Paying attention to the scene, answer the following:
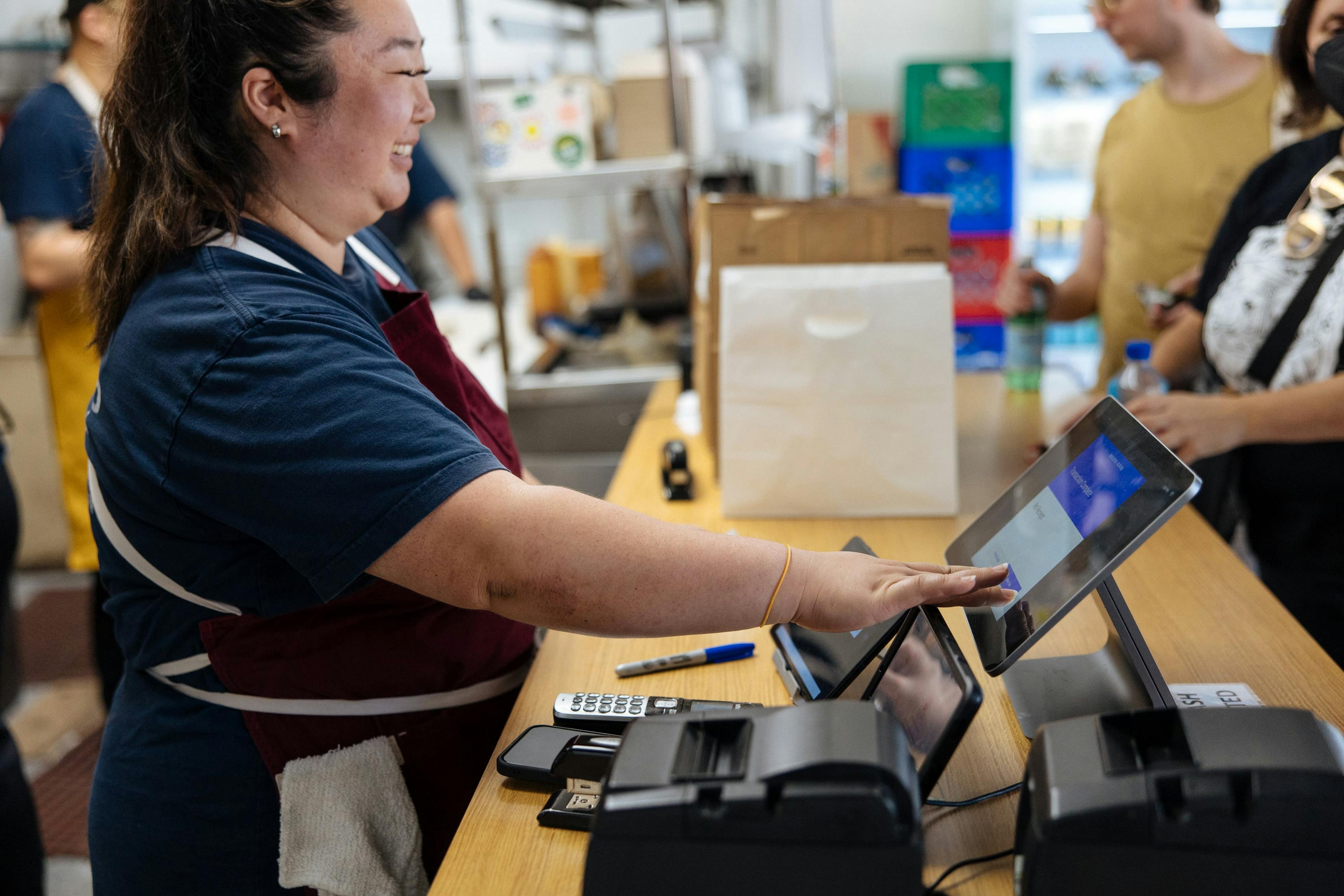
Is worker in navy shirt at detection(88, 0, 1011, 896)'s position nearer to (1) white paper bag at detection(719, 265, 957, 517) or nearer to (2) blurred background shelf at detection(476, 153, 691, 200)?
(1) white paper bag at detection(719, 265, 957, 517)

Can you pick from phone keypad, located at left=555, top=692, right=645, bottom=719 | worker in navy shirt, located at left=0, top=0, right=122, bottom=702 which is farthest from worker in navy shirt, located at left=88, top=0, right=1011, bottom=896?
worker in navy shirt, located at left=0, top=0, right=122, bottom=702

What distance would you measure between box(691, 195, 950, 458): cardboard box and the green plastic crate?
2.30 m

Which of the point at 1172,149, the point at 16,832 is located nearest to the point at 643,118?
the point at 1172,149

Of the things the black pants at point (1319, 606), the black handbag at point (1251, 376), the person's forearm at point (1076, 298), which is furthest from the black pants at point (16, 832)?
the person's forearm at point (1076, 298)

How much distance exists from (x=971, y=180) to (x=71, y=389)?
2.97 m

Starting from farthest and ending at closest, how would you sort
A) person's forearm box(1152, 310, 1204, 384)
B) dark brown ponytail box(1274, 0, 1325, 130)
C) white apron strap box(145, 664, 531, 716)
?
person's forearm box(1152, 310, 1204, 384), dark brown ponytail box(1274, 0, 1325, 130), white apron strap box(145, 664, 531, 716)

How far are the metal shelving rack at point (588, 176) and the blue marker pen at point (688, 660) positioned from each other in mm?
1457

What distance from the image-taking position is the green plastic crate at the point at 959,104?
3.68 m

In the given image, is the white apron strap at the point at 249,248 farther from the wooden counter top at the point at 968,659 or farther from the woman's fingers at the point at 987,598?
the woman's fingers at the point at 987,598

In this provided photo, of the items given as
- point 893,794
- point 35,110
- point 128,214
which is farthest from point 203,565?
point 35,110

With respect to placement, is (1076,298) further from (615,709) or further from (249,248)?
(249,248)

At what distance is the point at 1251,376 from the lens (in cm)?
165

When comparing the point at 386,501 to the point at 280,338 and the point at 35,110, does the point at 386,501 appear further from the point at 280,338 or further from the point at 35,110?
the point at 35,110

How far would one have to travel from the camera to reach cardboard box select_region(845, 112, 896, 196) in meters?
3.84
